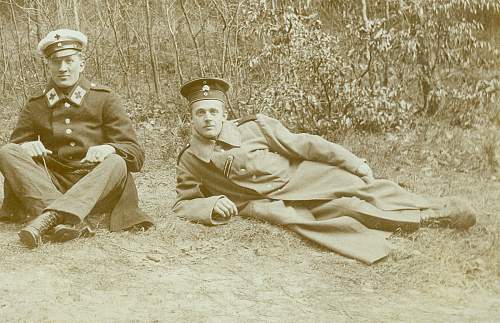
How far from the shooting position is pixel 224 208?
493cm

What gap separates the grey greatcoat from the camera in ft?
15.5

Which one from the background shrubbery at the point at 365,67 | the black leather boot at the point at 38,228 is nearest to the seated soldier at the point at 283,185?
Answer: the black leather boot at the point at 38,228

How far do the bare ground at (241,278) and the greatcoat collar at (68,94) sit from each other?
1001 mm

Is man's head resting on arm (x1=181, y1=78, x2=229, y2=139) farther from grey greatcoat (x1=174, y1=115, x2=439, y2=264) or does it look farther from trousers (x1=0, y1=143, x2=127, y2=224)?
trousers (x1=0, y1=143, x2=127, y2=224)

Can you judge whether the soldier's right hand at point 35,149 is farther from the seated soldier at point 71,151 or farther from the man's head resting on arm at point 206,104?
the man's head resting on arm at point 206,104

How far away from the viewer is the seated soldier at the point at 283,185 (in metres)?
4.75

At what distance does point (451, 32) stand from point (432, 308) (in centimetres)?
505

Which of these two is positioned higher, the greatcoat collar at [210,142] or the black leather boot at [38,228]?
the greatcoat collar at [210,142]

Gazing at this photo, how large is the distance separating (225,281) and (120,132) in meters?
1.64

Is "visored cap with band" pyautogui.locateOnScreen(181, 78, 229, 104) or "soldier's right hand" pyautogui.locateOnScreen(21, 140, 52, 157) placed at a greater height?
"visored cap with band" pyautogui.locateOnScreen(181, 78, 229, 104)

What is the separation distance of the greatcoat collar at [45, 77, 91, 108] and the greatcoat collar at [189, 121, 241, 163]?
3.02ft

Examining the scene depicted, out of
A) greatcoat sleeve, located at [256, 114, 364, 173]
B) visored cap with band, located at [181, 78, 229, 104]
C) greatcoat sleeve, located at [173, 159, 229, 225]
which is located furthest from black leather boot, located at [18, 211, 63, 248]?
greatcoat sleeve, located at [256, 114, 364, 173]

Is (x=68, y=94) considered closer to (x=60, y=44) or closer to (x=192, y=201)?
(x=60, y=44)

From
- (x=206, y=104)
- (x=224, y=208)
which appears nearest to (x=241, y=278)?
(x=224, y=208)
